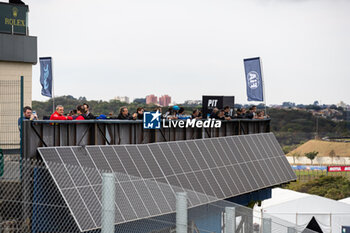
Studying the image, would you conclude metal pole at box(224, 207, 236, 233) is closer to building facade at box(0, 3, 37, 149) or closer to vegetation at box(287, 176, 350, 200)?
building facade at box(0, 3, 37, 149)

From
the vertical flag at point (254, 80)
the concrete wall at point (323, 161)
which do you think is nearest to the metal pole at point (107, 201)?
the vertical flag at point (254, 80)

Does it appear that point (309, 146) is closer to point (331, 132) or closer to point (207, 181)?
point (331, 132)

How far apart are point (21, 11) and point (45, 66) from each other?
14.6 ft

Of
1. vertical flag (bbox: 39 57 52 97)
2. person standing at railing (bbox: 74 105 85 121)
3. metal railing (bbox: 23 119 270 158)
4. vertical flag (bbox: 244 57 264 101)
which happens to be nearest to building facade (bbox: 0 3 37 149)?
vertical flag (bbox: 39 57 52 97)

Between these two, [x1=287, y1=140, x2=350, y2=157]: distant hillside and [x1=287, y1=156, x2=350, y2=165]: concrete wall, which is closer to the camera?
[x1=287, y1=156, x2=350, y2=165]: concrete wall

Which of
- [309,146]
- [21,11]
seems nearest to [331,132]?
[309,146]

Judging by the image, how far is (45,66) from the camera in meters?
25.1

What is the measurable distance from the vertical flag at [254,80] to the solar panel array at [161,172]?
3683 millimetres

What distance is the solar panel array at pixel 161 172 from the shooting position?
39.4ft

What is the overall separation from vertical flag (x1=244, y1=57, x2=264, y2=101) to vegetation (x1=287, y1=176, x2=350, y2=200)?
60.4 m

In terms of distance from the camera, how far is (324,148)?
135750mm

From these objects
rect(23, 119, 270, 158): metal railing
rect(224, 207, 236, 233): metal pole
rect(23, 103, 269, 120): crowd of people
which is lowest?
rect(224, 207, 236, 233): metal pole

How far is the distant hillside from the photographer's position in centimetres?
13125

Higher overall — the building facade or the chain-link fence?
the building facade
